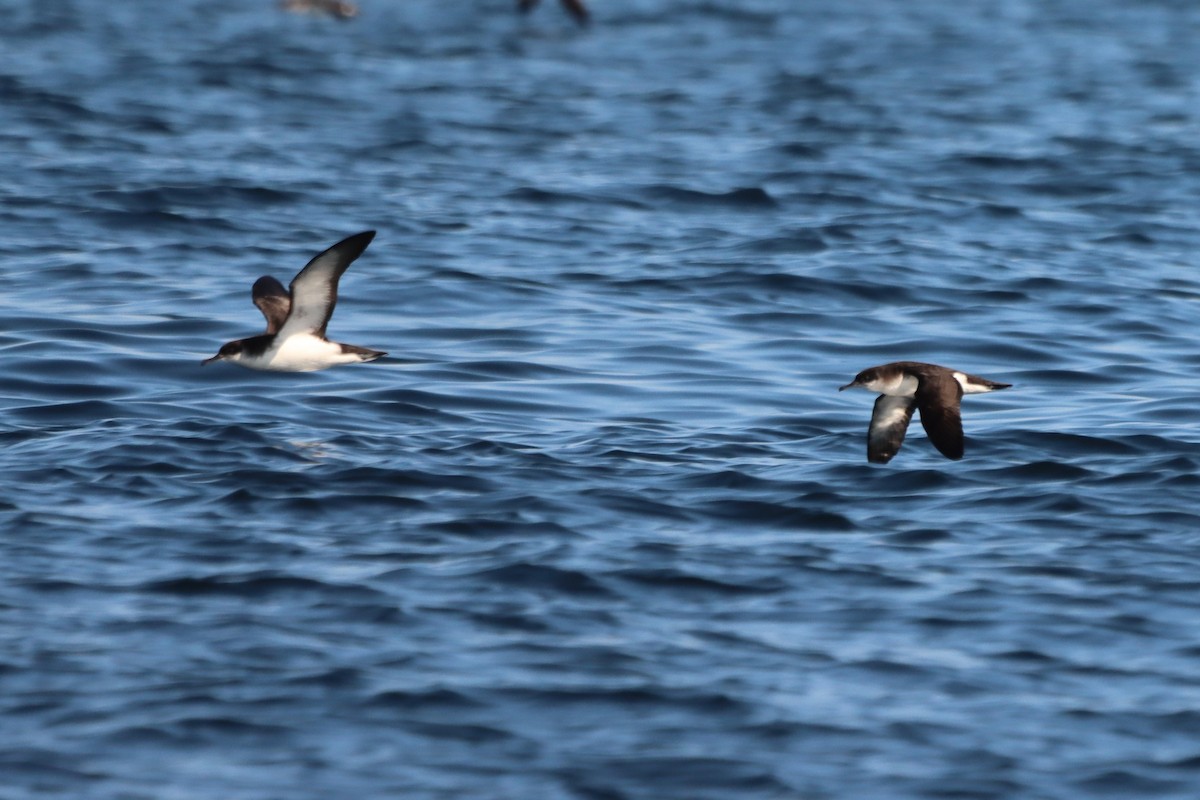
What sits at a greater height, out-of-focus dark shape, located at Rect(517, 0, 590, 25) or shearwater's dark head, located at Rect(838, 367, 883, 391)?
out-of-focus dark shape, located at Rect(517, 0, 590, 25)

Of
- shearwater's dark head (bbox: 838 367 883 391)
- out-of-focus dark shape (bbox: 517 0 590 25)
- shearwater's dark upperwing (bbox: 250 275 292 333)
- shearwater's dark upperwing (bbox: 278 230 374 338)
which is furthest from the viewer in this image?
out-of-focus dark shape (bbox: 517 0 590 25)

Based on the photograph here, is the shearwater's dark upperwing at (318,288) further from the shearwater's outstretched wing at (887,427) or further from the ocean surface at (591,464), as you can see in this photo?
the shearwater's outstretched wing at (887,427)

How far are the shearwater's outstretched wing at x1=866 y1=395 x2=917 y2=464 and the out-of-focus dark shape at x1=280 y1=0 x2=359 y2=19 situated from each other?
24.6 metres

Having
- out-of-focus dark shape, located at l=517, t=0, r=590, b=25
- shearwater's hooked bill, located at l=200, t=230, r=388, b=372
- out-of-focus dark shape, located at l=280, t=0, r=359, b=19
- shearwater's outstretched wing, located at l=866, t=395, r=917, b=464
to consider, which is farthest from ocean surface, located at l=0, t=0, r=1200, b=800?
out-of-focus dark shape, located at l=517, t=0, r=590, b=25

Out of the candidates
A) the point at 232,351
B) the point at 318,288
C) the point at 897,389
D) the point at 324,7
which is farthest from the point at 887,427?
the point at 324,7

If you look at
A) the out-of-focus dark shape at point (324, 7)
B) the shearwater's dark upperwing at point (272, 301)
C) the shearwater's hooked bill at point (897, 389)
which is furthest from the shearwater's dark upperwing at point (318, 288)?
the out-of-focus dark shape at point (324, 7)

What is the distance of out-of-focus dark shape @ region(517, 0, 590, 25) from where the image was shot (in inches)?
1309

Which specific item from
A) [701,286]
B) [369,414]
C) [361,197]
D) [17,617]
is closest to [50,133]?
[361,197]

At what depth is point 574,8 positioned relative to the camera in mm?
33625

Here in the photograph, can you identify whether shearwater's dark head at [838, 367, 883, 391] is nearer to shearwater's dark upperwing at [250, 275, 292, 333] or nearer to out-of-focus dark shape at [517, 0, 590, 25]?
shearwater's dark upperwing at [250, 275, 292, 333]

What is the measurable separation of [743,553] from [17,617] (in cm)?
334

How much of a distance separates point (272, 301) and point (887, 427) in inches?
154

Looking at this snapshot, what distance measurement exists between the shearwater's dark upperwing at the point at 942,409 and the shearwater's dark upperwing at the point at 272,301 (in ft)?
12.5

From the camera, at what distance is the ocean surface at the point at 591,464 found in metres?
6.71
